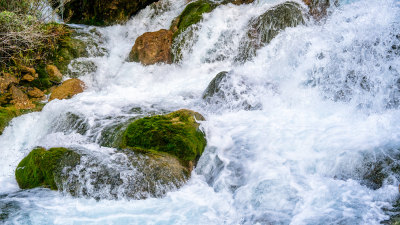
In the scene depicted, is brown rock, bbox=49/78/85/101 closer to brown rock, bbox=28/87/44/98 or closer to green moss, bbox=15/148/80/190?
brown rock, bbox=28/87/44/98

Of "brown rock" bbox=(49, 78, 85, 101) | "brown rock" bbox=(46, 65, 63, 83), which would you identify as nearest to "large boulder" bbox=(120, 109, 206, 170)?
"brown rock" bbox=(49, 78, 85, 101)

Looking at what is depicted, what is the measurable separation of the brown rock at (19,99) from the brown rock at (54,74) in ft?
4.66

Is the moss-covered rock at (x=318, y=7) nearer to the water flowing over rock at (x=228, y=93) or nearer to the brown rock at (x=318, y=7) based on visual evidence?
the brown rock at (x=318, y=7)

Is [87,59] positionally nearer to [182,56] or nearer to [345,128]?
[182,56]

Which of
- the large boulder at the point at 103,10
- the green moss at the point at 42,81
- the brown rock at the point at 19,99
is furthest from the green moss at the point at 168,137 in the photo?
the large boulder at the point at 103,10

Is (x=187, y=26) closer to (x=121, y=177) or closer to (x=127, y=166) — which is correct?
(x=127, y=166)

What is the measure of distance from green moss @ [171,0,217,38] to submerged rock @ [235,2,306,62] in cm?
194

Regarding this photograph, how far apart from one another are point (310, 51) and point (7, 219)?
262 inches

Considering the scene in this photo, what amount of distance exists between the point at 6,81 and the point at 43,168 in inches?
204

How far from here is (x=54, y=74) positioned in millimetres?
10148

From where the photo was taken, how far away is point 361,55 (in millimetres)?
6723

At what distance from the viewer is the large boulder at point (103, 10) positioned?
47.5 ft

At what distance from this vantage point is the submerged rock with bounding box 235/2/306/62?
9.65m

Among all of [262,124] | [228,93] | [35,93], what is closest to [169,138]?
[262,124]
